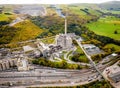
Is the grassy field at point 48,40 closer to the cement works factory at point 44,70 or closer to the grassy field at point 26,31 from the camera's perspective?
the grassy field at point 26,31

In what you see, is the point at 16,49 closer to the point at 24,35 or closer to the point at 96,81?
the point at 24,35

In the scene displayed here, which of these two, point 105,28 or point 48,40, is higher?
point 105,28

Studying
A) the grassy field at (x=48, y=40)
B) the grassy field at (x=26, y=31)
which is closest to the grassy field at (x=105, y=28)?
the grassy field at (x=48, y=40)

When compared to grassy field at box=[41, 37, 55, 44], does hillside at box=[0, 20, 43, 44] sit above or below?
above

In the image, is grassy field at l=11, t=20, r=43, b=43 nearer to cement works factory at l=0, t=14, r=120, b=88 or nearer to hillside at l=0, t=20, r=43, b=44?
hillside at l=0, t=20, r=43, b=44

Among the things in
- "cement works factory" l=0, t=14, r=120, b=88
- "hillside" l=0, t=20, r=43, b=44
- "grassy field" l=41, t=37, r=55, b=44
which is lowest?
"cement works factory" l=0, t=14, r=120, b=88

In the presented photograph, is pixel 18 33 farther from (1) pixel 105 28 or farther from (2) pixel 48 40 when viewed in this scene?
(1) pixel 105 28

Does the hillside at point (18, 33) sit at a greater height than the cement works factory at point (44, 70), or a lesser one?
greater

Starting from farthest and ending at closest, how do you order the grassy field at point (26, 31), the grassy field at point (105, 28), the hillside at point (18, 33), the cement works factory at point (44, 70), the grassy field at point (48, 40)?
the grassy field at point (105, 28) < the grassy field at point (26, 31) < the hillside at point (18, 33) < the grassy field at point (48, 40) < the cement works factory at point (44, 70)

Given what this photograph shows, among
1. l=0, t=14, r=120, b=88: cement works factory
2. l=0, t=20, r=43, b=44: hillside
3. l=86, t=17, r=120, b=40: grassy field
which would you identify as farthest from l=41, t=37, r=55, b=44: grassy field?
l=86, t=17, r=120, b=40: grassy field

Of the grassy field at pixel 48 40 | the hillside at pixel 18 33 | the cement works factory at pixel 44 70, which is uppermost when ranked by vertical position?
the hillside at pixel 18 33

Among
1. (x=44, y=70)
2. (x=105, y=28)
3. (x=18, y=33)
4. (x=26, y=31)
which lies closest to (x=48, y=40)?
(x=26, y=31)
